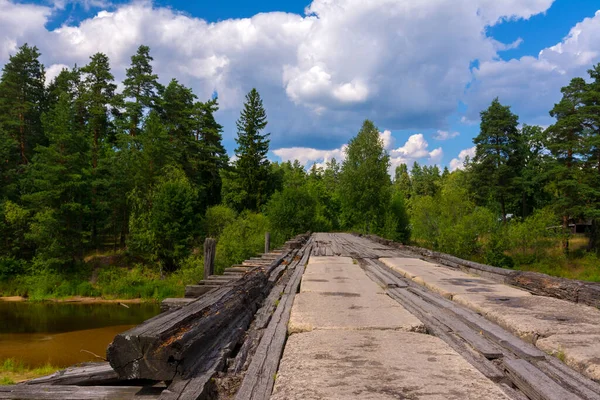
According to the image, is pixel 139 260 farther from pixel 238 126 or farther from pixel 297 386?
pixel 297 386

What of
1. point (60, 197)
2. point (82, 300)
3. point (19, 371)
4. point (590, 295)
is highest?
point (60, 197)

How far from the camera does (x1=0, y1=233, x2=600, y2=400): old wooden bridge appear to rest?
2045 mm

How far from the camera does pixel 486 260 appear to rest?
29.6m

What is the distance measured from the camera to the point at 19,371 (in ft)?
47.0

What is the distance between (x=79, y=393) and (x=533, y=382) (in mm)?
2600

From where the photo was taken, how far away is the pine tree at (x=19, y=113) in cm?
3281

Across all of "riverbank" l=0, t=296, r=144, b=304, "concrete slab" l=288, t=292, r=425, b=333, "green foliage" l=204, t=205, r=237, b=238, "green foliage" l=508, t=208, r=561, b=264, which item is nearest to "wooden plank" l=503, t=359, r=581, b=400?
"concrete slab" l=288, t=292, r=425, b=333

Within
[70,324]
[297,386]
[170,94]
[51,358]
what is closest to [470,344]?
[297,386]

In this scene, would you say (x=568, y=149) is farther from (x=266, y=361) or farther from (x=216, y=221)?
(x=266, y=361)

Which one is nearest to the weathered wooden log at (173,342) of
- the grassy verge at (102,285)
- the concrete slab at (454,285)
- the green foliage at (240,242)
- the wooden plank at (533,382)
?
the wooden plank at (533,382)

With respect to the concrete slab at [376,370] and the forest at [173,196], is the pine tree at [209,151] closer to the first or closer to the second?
the forest at [173,196]

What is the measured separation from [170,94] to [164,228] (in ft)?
65.4

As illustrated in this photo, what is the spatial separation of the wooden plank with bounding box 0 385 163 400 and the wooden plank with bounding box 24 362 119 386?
11cm

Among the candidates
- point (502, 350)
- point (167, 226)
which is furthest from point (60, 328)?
point (502, 350)
